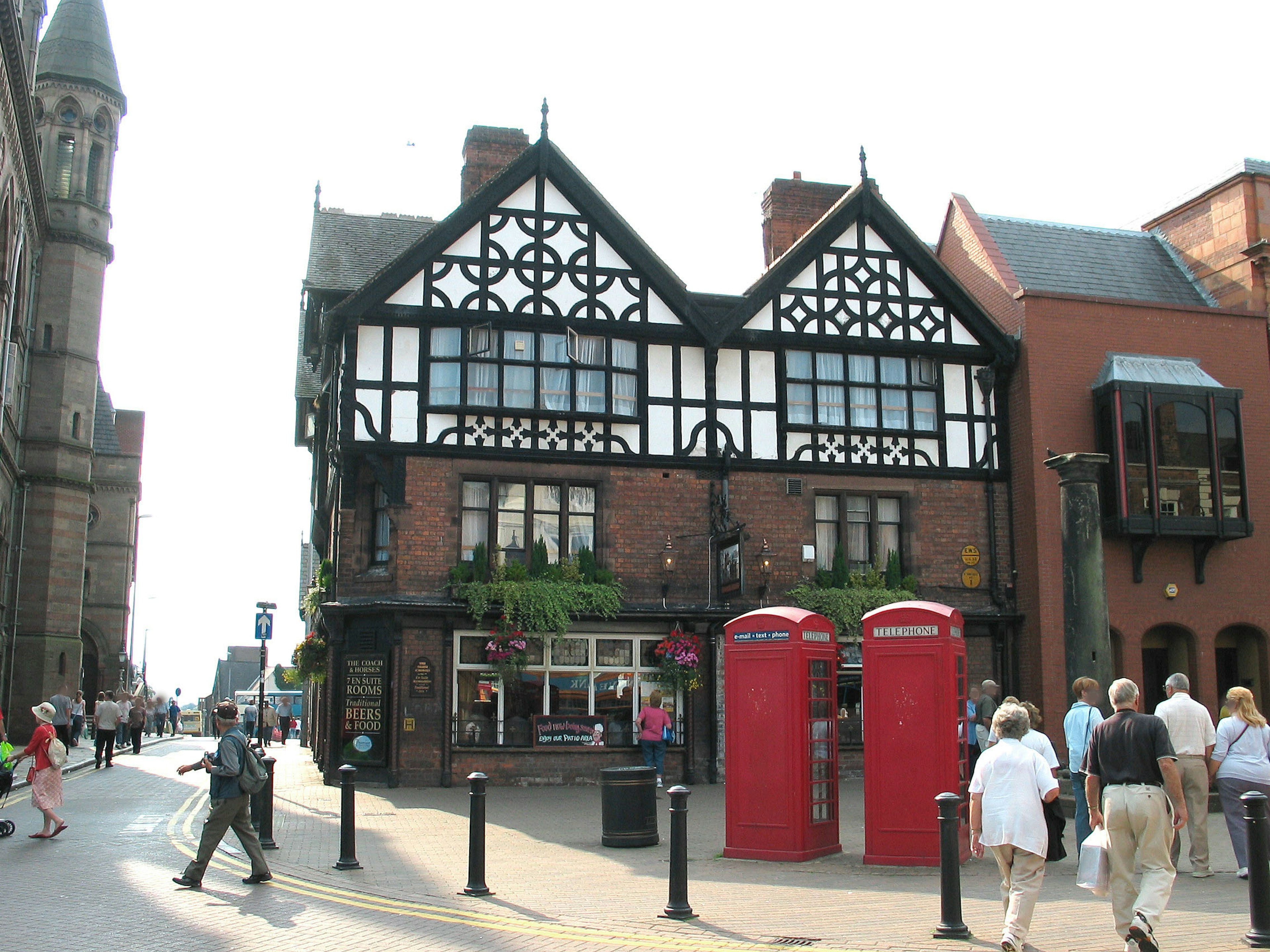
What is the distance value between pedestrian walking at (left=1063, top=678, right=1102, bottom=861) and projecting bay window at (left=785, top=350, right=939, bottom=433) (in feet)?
39.8

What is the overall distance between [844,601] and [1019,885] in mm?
14370

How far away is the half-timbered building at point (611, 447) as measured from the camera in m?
21.1

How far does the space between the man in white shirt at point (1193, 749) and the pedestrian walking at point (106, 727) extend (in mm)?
20267

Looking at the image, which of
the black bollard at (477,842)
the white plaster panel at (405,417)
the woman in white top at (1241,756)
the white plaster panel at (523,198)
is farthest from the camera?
the white plaster panel at (523,198)

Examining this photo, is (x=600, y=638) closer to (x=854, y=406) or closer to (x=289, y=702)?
(x=854, y=406)

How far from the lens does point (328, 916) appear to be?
9.45m

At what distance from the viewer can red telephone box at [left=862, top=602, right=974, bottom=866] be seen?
38.3 feet

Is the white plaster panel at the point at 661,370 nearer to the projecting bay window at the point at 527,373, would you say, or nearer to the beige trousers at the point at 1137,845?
the projecting bay window at the point at 527,373

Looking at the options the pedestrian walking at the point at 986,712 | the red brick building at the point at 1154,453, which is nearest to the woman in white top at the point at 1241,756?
the pedestrian walking at the point at 986,712

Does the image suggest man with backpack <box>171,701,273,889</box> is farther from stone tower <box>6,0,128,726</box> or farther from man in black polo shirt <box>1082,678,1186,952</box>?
stone tower <box>6,0,128,726</box>

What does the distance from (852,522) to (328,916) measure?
15.7m

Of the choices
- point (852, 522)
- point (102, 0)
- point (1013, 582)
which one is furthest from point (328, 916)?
point (102, 0)

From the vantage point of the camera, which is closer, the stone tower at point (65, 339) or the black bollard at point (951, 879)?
the black bollard at point (951, 879)

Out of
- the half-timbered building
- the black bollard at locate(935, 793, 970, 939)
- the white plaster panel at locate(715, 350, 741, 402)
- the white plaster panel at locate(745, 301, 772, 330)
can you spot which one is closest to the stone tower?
the half-timbered building
